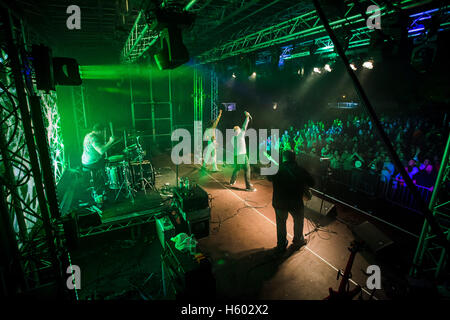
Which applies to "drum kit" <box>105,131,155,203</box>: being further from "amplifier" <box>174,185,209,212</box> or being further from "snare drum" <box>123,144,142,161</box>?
"amplifier" <box>174,185,209,212</box>

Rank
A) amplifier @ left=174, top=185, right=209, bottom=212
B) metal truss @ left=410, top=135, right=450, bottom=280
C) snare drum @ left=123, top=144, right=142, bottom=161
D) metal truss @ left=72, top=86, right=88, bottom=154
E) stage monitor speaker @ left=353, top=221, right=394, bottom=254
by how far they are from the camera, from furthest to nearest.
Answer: metal truss @ left=72, top=86, right=88, bottom=154
snare drum @ left=123, top=144, right=142, bottom=161
amplifier @ left=174, top=185, right=209, bottom=212
stage monitor speaker @ left=353, top=221, right=394, bottom=254
metal truss @ left=410, top=135, right=450, bottom=280

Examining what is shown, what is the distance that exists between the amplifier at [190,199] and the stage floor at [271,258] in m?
0.76

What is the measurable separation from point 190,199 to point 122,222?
1592 mm

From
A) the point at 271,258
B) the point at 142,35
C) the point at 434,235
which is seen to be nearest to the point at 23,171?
the point at 271,258

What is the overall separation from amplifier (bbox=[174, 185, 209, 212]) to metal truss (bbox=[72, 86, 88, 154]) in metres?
7.94

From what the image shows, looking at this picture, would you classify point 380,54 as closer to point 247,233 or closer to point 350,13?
point 350,13

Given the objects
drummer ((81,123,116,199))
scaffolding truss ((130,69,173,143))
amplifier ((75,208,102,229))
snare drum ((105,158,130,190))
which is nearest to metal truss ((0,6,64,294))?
amplifier ((75,208,102,229))

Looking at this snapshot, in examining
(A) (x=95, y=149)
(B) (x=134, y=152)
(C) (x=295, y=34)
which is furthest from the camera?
(B) (x=134, y=152)

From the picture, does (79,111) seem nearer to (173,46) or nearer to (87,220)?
(87,220)

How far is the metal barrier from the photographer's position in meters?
6.07

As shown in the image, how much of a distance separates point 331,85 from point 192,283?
54.0ft

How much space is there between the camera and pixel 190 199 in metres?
4.77
